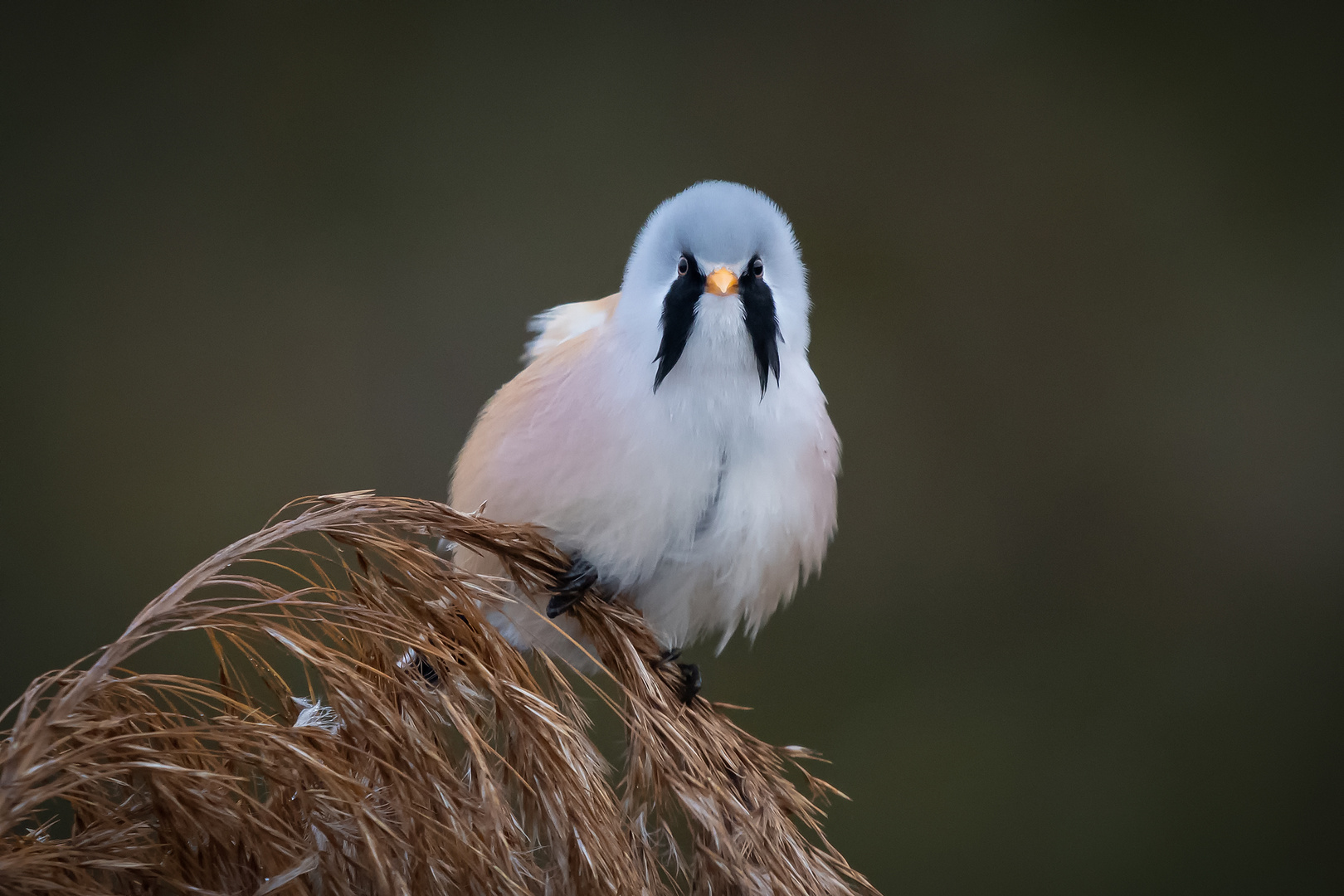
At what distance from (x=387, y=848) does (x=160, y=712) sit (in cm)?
13

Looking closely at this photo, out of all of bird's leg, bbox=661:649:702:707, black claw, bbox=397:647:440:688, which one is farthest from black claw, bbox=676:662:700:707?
black claw, bbox=397:647:440:688

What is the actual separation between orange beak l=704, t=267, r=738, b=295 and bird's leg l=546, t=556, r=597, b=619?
19cm

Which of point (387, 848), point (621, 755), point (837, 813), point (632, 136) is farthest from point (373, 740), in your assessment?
point (632, 136)

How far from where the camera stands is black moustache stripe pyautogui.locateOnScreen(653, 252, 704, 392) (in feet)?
1.95

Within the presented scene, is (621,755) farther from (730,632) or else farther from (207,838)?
(207,838)

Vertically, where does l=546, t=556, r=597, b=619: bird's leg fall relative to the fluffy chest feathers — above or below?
below

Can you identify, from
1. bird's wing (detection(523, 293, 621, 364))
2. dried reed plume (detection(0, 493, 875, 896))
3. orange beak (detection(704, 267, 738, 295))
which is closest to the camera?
dried reed plume (detection(0, 493, 875, 896))

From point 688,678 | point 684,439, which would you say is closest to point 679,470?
point 684,439

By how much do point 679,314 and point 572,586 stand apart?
7.2 inches

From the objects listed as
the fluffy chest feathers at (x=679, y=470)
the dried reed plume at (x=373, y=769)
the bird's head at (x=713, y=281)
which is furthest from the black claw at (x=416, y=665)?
the bird's head at (x=713, y=281)

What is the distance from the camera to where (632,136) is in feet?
4.30

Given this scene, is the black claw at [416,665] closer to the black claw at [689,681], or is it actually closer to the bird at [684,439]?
the bird at [684,439]

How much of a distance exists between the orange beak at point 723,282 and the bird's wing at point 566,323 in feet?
0.49

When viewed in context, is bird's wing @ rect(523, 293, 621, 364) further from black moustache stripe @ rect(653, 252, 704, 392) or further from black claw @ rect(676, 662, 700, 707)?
black claw @ rect(676, 662, 700, 707)
